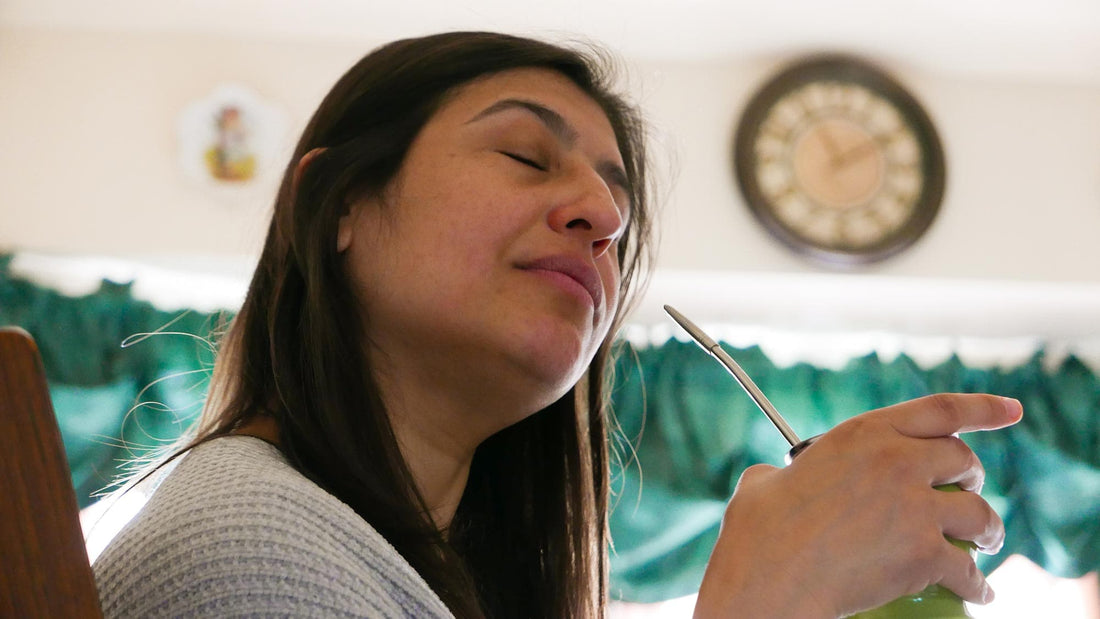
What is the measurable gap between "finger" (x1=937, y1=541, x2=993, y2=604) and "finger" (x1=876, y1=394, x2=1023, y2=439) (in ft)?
0.21

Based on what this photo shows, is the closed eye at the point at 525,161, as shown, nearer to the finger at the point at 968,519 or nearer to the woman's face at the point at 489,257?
the woman's face at the point at 489,257

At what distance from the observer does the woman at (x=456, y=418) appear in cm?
51

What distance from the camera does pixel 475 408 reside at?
0.79 m

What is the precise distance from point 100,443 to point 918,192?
182cm

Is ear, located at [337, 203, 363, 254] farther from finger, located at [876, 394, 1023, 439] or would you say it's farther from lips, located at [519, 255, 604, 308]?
finger, located at [876, 394, 1023, 439]

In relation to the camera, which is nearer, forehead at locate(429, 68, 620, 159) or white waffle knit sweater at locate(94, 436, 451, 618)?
white waffle knit sweater at locate(94, 436, 451, 618)

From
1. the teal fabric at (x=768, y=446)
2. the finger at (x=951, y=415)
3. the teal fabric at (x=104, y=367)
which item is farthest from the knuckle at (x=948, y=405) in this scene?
the teal fabric at (x=104, y=367)

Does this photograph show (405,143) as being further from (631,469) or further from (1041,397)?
(1041,397)

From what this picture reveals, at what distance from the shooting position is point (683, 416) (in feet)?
7.30

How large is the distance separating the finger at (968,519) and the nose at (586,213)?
34cm

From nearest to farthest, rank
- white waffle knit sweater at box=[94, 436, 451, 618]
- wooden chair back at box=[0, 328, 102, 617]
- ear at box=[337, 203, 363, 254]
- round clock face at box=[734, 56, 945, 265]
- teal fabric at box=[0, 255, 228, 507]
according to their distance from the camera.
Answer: wooden chair back at box=[0, 328, 102, 617]
white waffle knit sweater at box=[94, 436, 451, 618]
ear at box=[337, 203, 363, 254]
teal fabric at box=[0, 255, 228, 507]
round clock face at box=[734, 56, 945, 265]

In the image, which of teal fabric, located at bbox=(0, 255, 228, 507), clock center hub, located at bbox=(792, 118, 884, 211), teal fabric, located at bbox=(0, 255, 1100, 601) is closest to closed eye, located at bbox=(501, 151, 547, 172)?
teal fabric, located at bbox=(0, 255, 1100, 601)

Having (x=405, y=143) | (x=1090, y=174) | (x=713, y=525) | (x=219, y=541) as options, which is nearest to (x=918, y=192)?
(x=1090, y=174)

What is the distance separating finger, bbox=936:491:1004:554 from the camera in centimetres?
55
